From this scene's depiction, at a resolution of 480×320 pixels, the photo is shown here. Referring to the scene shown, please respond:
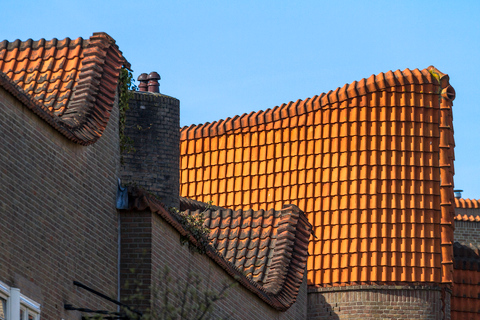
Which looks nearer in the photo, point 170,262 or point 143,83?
point 170,262

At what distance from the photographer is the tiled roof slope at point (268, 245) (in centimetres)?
1980

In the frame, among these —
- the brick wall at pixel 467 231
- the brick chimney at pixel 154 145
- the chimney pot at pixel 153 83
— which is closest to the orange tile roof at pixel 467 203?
the brick wall at pixel 467 231

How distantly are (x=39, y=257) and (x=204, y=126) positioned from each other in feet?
51.8

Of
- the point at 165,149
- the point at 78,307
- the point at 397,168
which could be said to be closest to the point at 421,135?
the point at 397,168

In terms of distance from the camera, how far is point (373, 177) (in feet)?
81.6

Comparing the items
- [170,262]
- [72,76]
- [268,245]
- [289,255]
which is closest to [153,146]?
[268,245]

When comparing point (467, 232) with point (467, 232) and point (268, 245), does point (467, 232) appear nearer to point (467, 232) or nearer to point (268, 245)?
point (467, 232)

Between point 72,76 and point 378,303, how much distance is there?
10.9 m

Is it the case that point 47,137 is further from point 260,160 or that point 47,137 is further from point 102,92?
point 260,160

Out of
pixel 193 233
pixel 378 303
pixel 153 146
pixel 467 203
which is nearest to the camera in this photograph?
pixel 193 233

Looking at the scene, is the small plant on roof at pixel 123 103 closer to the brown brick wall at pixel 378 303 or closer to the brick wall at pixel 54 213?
the brick wall at pixel 54 213

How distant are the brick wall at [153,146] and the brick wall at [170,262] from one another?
9.33 ft

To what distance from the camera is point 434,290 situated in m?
24.2

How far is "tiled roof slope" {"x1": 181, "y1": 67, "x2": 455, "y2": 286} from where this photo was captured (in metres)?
24.6
